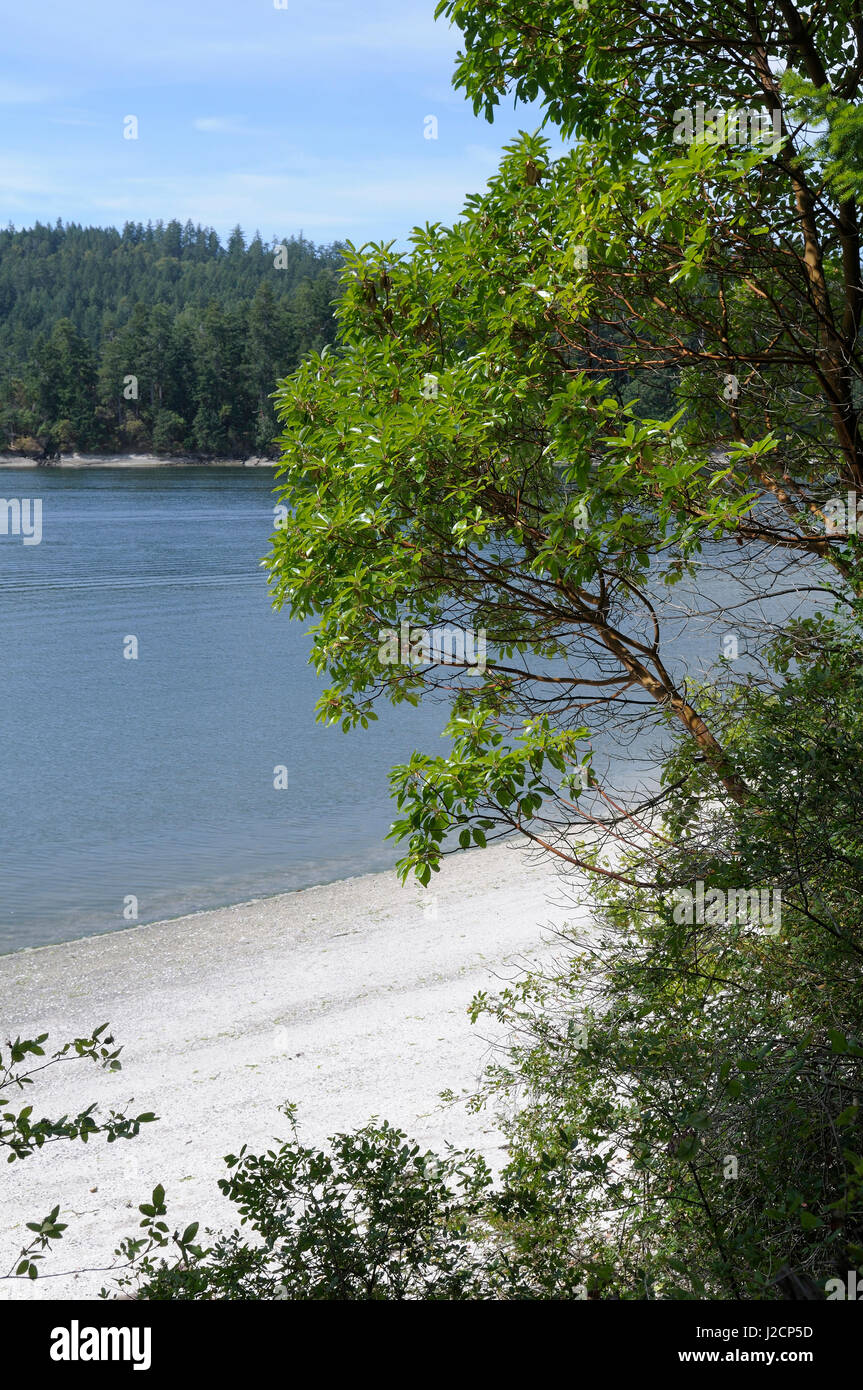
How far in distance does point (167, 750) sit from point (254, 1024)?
14.3m

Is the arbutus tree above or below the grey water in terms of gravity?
above

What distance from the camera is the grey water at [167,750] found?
16.9 m

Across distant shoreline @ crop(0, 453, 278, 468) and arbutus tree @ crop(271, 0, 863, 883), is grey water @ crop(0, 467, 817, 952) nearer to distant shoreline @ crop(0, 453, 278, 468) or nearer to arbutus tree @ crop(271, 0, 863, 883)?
arbutus tree @ crop(271, 0, 863, 883)

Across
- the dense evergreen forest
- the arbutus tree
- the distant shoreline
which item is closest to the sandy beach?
the arbutus tree

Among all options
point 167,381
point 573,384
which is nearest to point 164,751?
point 573,384

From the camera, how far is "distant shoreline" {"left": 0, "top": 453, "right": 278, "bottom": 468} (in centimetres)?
9825

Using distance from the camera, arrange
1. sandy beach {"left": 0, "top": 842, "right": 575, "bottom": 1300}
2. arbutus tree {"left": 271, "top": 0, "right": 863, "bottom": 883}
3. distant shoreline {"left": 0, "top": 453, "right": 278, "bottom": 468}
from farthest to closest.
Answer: distant shoreline {"left": 0, "top": 453, "right": 278, "bottom": 468} → sandy beach {"left": 0, "top": 842, "right": 575, "bottom": 1300} → arbutus tree {"left": 271, "top": 0, "right": 863, "bottom": 883}

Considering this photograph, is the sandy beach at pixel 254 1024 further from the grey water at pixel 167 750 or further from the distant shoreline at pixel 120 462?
the distant shoreline at pixel 120 462

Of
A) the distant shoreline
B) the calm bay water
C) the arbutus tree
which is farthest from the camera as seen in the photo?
the distant shoreline

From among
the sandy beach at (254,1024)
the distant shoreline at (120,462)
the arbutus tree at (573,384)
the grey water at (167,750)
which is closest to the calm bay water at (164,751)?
the grey water at (167,750)

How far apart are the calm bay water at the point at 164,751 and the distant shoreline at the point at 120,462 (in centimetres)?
5314

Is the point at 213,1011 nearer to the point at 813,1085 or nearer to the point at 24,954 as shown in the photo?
the point at 24,954

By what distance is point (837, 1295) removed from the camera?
285 centimetres

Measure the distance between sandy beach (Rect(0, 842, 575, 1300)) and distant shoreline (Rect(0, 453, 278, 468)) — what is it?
86.8m
